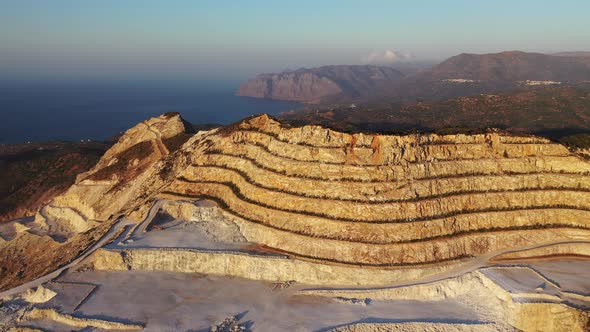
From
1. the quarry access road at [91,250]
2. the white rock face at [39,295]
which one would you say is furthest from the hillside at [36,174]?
the white rock face at [39,295]

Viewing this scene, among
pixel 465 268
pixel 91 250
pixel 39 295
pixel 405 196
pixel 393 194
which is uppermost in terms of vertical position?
pixel 393 194

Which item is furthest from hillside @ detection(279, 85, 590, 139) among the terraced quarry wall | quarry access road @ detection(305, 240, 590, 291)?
quarry access road @ detection(305, 240, 590, 291)

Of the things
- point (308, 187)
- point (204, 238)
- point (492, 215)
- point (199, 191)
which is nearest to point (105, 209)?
point (199, 191)

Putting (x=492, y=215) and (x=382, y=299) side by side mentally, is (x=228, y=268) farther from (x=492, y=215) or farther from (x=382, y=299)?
(x=492, y=215)

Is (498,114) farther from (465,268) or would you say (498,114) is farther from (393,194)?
(465,268)

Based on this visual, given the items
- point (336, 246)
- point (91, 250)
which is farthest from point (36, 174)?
point (336, 246)

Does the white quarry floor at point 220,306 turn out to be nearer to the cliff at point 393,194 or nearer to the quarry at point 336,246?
the quarry at point 336,246
